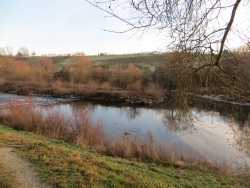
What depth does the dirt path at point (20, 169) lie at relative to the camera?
395 cm

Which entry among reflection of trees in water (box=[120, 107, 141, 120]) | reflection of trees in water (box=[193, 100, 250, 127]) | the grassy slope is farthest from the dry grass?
reflection of trees in water (box=[120, 107, 141, 120])

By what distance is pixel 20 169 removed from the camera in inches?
179

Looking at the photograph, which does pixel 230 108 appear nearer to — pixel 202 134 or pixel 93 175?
pixel 93 175

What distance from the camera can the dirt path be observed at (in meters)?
3.95

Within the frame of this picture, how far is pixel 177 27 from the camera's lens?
2504 mm

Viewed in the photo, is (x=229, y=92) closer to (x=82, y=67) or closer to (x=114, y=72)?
(x=114, y=72)

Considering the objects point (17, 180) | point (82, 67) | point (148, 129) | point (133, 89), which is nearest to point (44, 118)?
point (148, 129)

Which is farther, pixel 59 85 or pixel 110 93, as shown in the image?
pixel 59 85

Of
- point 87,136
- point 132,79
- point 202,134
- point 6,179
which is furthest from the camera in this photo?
point 132,79

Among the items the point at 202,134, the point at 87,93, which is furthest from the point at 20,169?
the point at 87,93

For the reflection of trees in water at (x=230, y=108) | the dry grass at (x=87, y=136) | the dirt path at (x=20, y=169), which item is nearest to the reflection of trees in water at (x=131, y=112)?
the dry grass at (x=87, y=136)

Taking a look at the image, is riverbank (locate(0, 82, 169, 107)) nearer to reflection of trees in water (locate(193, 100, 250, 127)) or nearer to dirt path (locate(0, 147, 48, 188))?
reflection of trees in water (locate(193, 100, 250, 127))

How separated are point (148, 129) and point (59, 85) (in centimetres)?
2032

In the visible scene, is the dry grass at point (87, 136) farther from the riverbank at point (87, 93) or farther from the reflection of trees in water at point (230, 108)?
the riverbank at point (87, 93)
